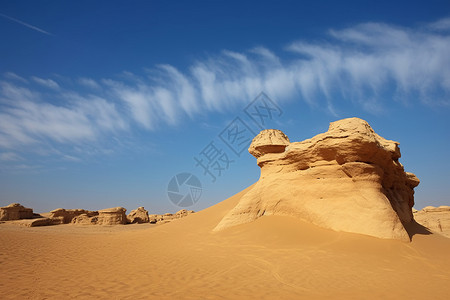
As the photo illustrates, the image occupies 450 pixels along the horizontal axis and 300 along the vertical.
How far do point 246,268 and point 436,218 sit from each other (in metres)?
27.9

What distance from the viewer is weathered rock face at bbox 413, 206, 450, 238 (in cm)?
2409

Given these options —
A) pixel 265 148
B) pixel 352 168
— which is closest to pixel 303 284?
pixel 352 168

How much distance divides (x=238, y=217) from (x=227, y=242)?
6.10 feet

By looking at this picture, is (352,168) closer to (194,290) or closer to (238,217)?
(238,217)

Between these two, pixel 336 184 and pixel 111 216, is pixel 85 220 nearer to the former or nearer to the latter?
pixel 111 216

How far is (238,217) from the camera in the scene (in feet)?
38.9

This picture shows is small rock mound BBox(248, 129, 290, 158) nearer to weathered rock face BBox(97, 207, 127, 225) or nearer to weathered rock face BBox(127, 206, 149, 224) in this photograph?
weathered rock face BBox(97, 207, 127, 225)

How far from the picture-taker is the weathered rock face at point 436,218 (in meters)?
24.1

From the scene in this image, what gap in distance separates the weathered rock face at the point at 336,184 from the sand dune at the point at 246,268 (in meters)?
0.61

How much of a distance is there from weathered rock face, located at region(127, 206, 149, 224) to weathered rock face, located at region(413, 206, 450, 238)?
34383 mm

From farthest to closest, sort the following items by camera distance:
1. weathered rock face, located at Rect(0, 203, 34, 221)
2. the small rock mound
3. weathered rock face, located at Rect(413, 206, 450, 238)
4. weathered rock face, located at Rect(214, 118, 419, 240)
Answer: weathered rock face, located at Rect(0, 203, 34, 221) < weathered rock face, located at Rect(413, 206, 450, 238) < the small rock mound < weathered rock face, located at Rect(214, 118, 419, 240)

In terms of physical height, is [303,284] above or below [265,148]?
below

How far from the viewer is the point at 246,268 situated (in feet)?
23.1

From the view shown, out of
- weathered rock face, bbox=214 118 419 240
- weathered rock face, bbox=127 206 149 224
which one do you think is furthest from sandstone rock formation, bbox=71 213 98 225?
weathered rock face, bbox=214 118 419 240
